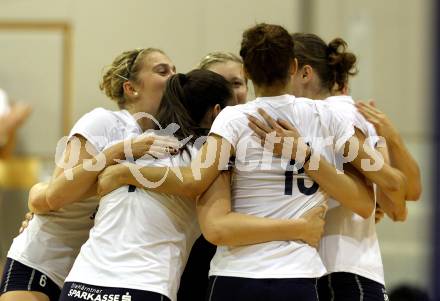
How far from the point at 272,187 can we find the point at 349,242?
0.46m

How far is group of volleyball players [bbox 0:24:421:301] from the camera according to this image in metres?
2.59

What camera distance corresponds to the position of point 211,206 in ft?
8.62

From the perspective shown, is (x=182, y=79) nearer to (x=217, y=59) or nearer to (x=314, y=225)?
(x=217, y=59)

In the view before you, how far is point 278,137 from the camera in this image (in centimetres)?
262

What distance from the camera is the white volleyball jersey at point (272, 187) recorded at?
8.39ft

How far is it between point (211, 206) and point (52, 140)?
4987 mm

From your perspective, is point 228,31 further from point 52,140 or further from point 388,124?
point 388,124

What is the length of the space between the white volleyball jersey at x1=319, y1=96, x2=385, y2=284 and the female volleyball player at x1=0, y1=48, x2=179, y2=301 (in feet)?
2.48

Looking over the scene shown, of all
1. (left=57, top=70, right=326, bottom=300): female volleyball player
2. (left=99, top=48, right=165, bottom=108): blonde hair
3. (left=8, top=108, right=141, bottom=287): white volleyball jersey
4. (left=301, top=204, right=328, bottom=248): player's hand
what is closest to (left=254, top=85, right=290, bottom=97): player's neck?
(left=57, top=70, right=326, bottom=300): female volleyball player

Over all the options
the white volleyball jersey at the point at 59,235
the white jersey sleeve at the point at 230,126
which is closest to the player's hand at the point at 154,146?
the white jersey sleeve at the point at 230,126

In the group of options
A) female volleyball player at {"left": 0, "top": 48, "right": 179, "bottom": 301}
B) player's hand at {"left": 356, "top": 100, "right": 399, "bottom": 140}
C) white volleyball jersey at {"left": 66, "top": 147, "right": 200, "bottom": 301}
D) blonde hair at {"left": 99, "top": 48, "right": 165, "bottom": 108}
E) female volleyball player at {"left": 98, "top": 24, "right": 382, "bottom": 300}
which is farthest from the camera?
blonde hair at {"left": 99, "top": 48, "right": 165, "bottom": 108}

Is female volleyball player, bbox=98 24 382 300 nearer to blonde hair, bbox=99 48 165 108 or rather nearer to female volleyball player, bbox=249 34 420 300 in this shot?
female volleyball player, bbox=249 34 420 300

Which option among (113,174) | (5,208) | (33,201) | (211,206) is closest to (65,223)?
(33,201)

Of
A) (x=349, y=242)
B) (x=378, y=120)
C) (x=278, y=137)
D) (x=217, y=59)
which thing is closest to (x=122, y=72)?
(x=217, y=59)
